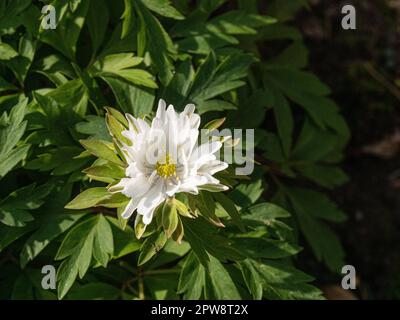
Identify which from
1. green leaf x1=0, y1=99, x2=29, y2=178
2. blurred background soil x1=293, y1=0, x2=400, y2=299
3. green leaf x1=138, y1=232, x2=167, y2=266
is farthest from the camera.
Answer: blurred background soil x1=293, y1=0, x2=400, y2=299

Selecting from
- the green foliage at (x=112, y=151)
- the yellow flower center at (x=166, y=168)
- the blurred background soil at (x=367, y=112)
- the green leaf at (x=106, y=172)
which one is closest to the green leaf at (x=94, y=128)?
the green foliage at (x=112, y=151)

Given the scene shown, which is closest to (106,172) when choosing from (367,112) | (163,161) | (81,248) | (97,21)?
(163,161)

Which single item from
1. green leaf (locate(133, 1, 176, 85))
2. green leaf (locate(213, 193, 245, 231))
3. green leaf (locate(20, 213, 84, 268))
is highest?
green leaf (locate(133, 1, 176, 85))

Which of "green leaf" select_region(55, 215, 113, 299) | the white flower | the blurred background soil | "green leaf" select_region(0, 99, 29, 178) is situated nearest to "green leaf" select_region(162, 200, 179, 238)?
the white flower

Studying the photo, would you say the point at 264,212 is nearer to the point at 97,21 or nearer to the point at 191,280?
the point at 191,280

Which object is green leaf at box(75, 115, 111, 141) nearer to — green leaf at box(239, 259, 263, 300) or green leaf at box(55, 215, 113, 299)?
green leaf at box(55, 215, 113, 299)
